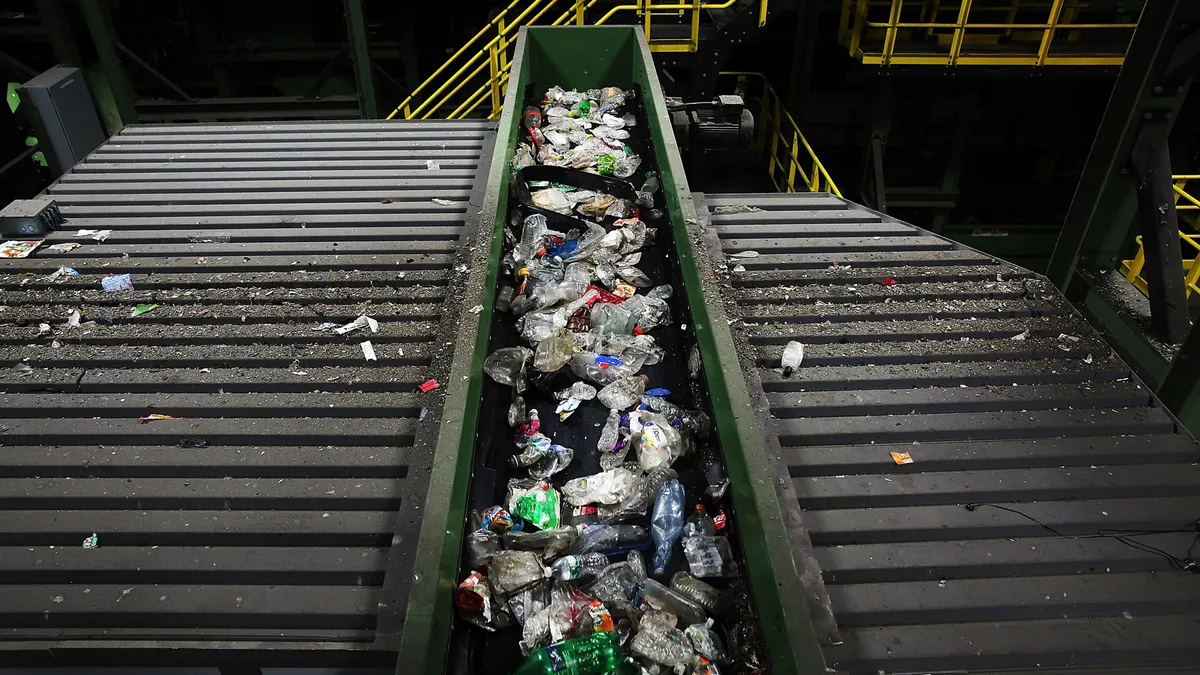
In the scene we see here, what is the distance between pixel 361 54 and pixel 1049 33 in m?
5.75

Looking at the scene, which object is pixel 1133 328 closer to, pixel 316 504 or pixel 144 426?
pixel 316 504

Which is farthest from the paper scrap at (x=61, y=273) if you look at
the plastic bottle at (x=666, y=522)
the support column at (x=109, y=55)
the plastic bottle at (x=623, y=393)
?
the support column at (x=109, y=55)

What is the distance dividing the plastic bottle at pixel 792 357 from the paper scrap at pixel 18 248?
3.67 metres

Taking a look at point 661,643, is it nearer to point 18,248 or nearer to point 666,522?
point 666,522

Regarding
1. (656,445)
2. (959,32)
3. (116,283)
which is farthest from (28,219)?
(959,32)

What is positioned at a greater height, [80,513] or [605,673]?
[605,673]

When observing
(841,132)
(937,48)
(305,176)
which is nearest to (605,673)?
Result: (305,176)

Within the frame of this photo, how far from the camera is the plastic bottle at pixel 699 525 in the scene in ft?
6.56

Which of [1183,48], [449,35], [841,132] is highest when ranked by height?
[1183,48]

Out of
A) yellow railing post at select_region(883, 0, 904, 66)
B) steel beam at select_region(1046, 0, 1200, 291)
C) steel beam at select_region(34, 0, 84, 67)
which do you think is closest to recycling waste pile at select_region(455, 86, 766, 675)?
steel beam at select_region(1046, 0, 1200, 291)

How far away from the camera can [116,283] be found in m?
3.27

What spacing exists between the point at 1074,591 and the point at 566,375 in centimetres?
171

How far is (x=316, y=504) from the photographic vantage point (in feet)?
7.53

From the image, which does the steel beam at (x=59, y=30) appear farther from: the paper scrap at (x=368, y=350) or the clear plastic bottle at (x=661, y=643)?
the clear plastic bottle at (x=661, y=643)
